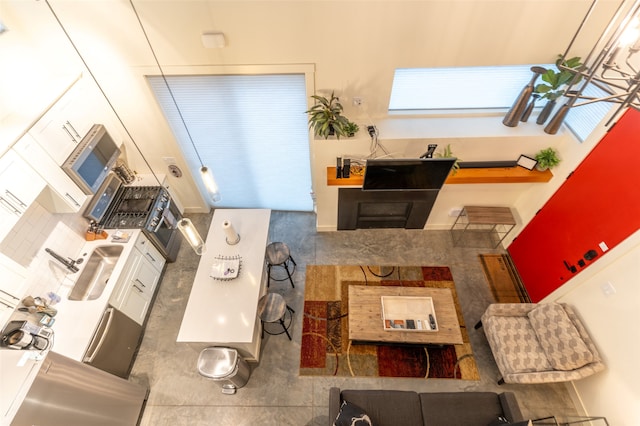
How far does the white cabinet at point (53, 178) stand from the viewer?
9.20ft

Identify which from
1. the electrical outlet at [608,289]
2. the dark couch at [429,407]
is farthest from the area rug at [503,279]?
the dark couch at [429,407]

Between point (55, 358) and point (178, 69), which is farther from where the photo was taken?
point (178, 69)

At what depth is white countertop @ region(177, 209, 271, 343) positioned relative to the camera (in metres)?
3.20

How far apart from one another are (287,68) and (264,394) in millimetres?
3727

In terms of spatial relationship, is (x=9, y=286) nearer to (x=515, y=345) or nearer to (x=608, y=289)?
(x=515, y=345)

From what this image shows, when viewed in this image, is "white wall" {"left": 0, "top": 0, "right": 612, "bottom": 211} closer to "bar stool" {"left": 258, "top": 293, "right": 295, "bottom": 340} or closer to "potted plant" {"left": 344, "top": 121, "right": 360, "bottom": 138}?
"potted plant" {"left": 344, "top": 121, "right": 360, "bottom": 138}

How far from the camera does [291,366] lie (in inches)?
152

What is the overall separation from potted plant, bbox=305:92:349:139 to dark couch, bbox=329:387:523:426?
2793 mm

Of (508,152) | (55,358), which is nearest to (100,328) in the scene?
(55,358)

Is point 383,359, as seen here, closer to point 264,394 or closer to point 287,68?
point 264,394

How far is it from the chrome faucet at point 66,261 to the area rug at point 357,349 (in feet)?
9.18

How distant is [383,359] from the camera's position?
3889 mm

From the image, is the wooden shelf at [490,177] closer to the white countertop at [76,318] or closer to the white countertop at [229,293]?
the white countertop at [229,293]

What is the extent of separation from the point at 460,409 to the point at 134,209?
4.46m
